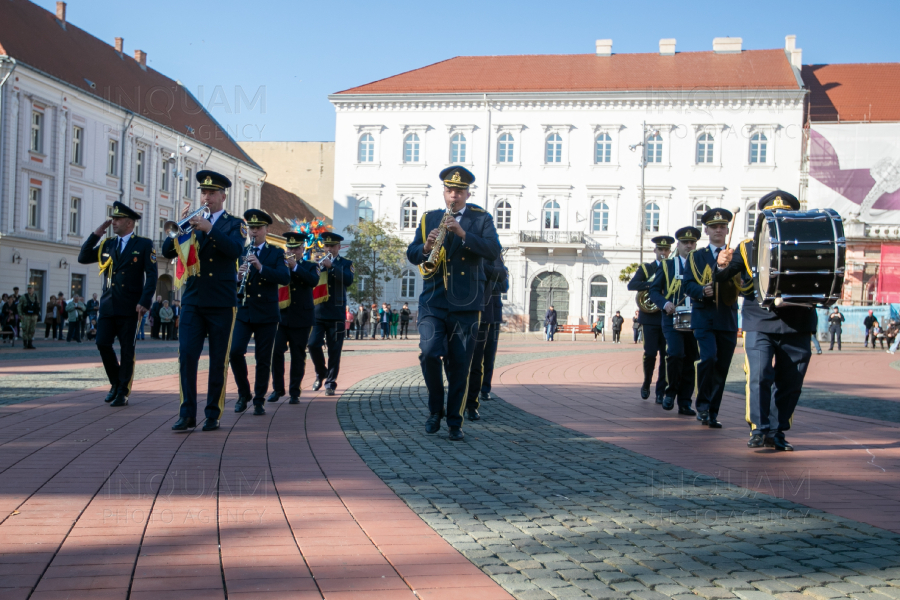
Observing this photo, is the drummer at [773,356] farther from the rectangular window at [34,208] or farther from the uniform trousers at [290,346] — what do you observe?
the rectangular window at [34,208]

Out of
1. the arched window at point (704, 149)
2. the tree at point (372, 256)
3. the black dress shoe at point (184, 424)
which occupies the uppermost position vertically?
the arched window at point (704, 149)

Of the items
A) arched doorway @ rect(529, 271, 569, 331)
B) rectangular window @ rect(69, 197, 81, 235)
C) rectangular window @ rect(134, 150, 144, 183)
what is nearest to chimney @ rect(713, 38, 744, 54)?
arched doorway @ rect(529, 271, 569, 331)

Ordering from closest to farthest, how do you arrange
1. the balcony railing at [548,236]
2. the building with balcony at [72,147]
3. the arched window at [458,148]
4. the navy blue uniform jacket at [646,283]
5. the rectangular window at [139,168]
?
the navy blue uniform jacket at [646,283]
the building with balcony at [72,147]
the rectangular window at [139,168]
the balcony railing at [548,236]
the arched window at [458,148]

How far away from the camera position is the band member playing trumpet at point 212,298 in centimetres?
720

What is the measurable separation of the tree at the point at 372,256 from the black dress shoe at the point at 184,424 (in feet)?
144

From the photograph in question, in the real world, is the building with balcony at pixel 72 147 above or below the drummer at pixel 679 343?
above

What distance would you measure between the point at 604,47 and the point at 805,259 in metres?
54.3

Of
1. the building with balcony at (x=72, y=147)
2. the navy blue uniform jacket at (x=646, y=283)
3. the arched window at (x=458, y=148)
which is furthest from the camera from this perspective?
the arched window at (x=458, y=148)

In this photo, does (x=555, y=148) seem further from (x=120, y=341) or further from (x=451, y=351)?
(x=451, y=351)

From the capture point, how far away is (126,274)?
352 inches

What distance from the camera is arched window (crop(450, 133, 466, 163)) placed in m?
55.0

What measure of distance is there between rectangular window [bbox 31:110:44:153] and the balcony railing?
1065 inches

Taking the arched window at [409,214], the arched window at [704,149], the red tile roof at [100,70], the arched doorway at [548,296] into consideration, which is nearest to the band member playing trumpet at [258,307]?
the red tile roof at [100,70]

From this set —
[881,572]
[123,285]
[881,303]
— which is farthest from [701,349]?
[881,303]
